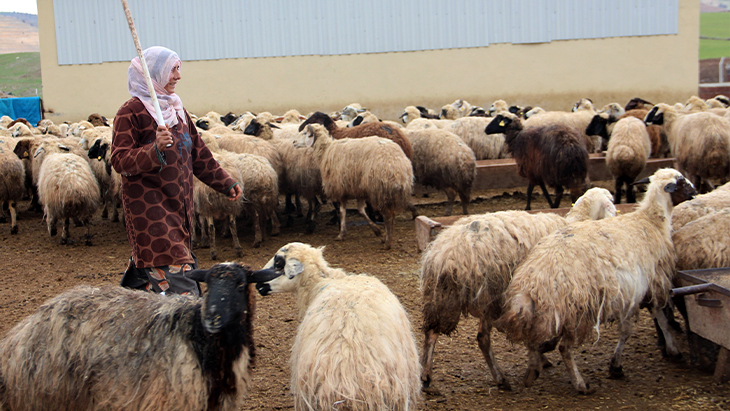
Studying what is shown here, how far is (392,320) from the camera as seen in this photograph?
123 inches

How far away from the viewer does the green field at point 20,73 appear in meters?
46.7

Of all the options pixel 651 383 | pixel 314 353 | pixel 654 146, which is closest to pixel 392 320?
pixel 314 353

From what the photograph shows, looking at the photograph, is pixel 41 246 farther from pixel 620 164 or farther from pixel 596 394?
pixel 620 164

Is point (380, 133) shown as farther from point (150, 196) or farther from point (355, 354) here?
point (355, 354)

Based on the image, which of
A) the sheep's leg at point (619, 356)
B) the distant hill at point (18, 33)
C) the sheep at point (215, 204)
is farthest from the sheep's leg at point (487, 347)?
the distant hill at point (18, 33)

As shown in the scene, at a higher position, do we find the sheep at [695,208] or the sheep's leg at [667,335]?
the sheep at [695,208]

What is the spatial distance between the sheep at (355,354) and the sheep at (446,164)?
6.09 m

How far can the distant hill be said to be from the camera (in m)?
88.0

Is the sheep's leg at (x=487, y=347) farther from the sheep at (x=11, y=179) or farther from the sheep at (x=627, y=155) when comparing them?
the sheep at (x=11, y=179)

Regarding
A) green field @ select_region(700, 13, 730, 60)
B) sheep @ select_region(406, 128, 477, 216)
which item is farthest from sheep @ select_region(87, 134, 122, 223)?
green field @ select_region(700, 13, 730, 60)

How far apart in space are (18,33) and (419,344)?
4540 inches

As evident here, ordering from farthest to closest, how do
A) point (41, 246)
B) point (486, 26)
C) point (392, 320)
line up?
point (486, 26)
point (41, 246)
point (392, 320)

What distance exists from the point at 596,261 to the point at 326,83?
67.1ft

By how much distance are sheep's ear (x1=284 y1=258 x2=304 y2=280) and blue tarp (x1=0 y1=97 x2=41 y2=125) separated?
2232cm
